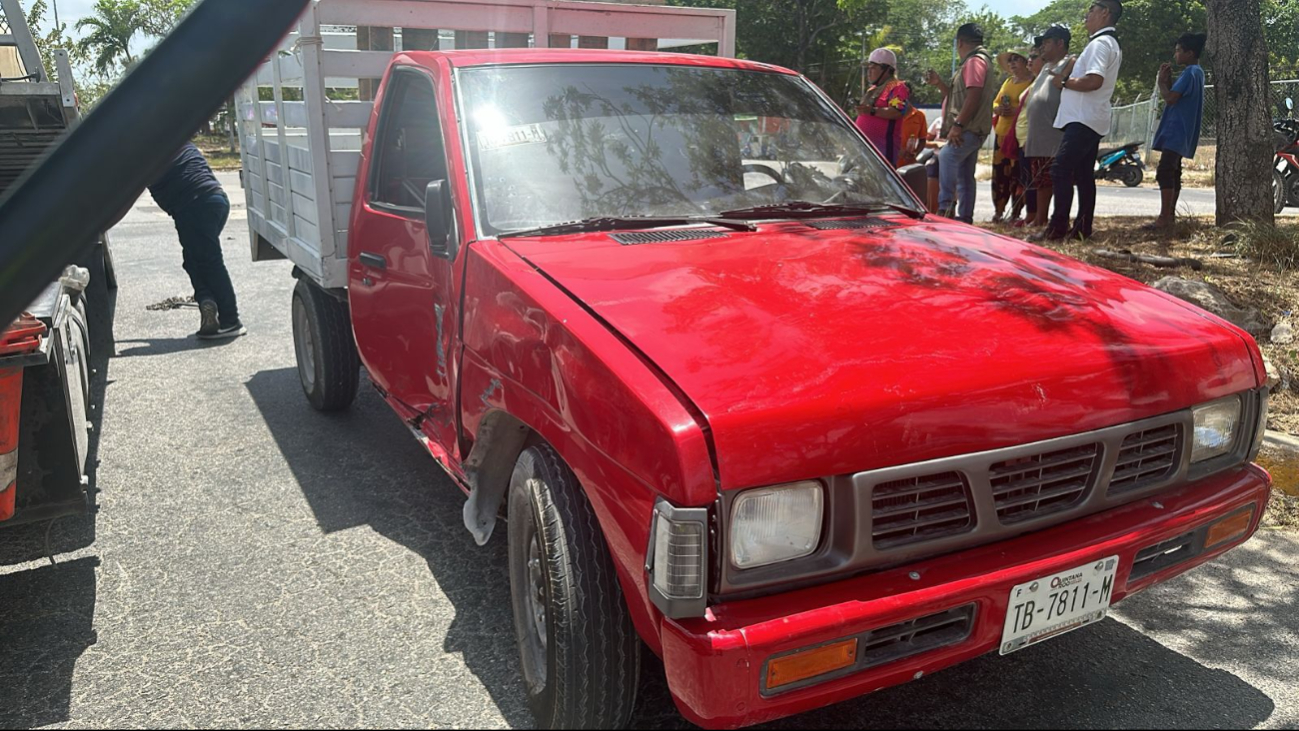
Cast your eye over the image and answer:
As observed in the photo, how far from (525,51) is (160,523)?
2.40 meters

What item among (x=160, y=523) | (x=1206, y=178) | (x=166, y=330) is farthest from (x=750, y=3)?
(x=160, y=523)

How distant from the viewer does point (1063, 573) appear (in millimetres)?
2277

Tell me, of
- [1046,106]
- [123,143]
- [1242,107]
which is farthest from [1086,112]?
[123,143]

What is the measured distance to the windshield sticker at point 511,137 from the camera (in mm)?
3279

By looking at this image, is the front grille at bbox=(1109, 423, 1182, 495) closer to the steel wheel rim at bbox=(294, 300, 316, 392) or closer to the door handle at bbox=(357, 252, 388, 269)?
the door handle at bbox=(357, 252, 388, 269)

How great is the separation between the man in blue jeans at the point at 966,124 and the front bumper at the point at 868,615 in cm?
657

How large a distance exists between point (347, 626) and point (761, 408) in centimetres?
182

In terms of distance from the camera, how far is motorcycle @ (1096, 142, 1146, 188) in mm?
17375

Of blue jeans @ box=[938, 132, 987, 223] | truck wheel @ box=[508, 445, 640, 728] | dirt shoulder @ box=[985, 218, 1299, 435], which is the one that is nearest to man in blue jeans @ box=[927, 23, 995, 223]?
blue jeans @ box=[938, 132, 987, 223]

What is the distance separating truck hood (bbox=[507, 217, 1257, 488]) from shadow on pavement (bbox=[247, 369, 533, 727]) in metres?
1.18

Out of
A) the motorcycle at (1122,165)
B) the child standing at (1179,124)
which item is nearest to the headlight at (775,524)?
the child standing at (1179,124)

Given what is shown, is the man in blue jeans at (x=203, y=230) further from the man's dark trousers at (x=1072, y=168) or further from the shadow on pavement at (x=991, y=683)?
the man's dark trousers at (x=1072, y=168)

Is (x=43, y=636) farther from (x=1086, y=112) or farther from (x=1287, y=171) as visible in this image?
(x=1287, y=171)

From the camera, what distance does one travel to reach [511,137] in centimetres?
330
